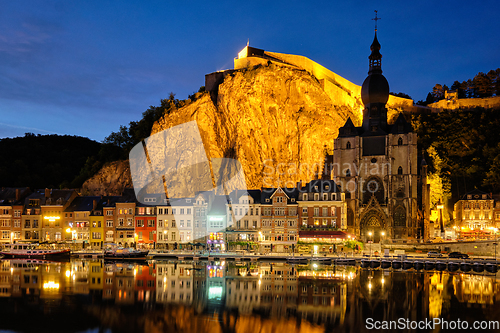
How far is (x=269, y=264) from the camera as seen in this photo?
52969mm

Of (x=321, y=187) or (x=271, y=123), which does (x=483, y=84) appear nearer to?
(x=271, y=123)

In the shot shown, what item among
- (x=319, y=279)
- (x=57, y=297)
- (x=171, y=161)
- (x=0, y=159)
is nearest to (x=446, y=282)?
(x=319, y=279)

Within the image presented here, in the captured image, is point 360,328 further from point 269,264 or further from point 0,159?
point 0,159

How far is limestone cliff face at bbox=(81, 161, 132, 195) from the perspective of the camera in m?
88.4

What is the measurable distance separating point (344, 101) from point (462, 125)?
21535 mm

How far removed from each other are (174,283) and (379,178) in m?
35.8

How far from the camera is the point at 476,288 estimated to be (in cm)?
3812

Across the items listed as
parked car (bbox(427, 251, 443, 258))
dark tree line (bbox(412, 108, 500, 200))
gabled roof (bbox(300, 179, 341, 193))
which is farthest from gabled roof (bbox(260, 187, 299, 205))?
dark tree line (bbox(412, 108, 500, 200))

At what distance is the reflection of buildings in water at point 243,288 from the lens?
32.2 m

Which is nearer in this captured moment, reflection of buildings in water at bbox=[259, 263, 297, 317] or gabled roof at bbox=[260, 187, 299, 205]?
reflection of buildings in water at bbox=[259, 263, 297, 317]

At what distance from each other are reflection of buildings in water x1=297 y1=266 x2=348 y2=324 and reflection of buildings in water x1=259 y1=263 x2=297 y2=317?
1.97ft

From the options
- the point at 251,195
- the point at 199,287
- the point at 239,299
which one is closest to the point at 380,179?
the point at 251,195

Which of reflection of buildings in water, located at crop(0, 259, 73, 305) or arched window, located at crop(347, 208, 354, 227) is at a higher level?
arched window, located at crop(347, 208, 354, 227)

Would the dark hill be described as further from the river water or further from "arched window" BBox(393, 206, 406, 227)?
"arched window" BBox(393, 206, 406, 227)
